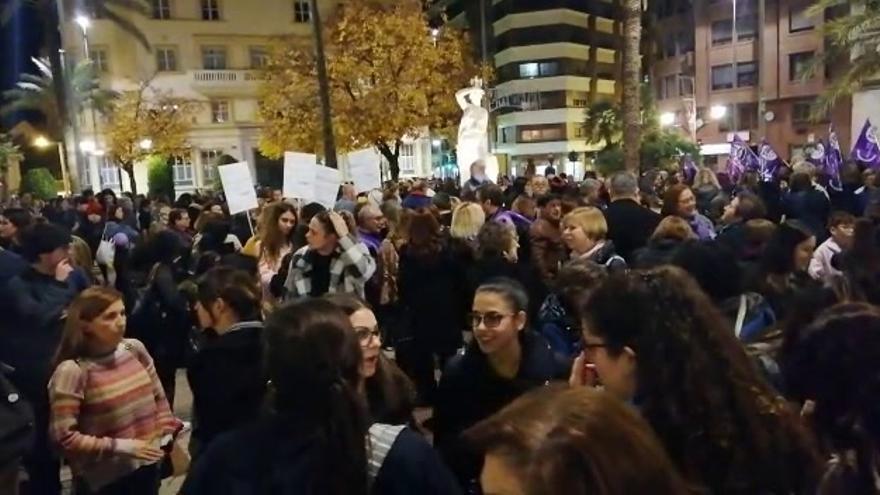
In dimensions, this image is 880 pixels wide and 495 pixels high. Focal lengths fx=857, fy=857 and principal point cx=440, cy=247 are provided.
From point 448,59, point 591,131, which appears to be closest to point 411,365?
point 448,59

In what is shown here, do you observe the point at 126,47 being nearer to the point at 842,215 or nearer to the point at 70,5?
the point at 70,5

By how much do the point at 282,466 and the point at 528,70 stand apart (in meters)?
68.9

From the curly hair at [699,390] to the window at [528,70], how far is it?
223 feet

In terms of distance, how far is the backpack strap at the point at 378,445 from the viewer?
227 cm

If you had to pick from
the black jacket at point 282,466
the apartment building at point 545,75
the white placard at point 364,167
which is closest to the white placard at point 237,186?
the white placard at point 364,167

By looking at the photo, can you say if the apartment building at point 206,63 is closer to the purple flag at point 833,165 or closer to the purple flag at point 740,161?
the purple flag at point 740,161

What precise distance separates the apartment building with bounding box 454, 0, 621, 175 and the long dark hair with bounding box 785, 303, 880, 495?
64083mm

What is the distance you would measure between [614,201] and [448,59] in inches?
978

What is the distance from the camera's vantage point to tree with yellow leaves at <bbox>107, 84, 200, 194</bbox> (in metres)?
40.9

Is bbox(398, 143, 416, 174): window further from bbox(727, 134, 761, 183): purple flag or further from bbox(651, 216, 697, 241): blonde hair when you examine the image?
bbox(651, 216, 697, 241): blonde hair

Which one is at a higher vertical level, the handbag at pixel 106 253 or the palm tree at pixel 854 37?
the palm tree at pixel 854 37

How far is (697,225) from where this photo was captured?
7223 mm

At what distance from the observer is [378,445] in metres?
2.31

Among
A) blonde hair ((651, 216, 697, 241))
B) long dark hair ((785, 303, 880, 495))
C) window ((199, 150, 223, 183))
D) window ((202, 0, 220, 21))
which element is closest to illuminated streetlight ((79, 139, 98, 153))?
window ((199, 150, 223, 183))
